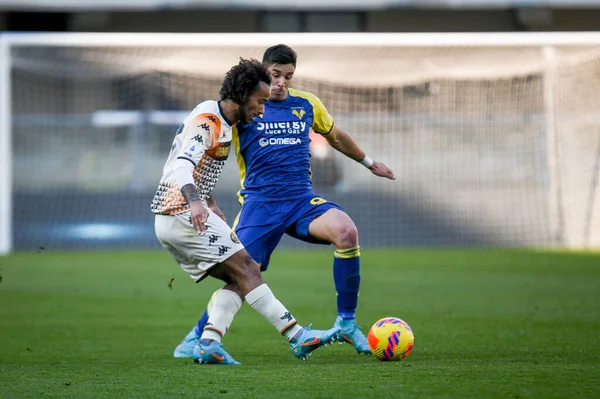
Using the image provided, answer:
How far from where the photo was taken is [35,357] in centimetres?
724

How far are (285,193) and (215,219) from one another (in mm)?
961

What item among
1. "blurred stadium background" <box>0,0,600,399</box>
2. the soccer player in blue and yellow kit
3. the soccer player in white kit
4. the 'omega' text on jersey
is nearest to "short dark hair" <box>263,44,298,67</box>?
the soccer player in blue and yellow kit

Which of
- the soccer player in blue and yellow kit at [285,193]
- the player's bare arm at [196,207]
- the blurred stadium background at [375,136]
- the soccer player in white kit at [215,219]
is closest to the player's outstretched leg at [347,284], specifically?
the soccer player in blue and yellow kit at [285,193]

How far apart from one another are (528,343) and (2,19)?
25237 mm

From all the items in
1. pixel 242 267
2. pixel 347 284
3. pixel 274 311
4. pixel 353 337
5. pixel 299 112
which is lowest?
pixel 353 337

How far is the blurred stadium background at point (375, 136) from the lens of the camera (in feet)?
59.7

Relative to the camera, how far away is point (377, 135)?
19.3 meters

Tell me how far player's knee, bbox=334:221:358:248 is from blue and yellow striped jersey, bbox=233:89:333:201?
531 mm

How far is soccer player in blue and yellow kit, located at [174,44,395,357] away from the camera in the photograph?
23.5 ft

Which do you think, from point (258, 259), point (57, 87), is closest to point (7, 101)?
point (57, 87)

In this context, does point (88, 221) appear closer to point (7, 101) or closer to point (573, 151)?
point (7, 101)

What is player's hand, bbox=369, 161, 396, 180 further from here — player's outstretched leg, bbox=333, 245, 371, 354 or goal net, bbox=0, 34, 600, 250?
goal net, bbox=0, 34, 600, 250

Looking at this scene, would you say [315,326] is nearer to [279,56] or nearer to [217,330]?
[217,330]

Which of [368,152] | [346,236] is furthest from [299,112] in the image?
[368,152]
